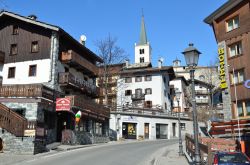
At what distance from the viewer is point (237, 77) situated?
28812 mm

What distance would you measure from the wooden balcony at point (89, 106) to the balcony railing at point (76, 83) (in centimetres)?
195

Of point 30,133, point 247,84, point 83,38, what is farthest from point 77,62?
point 247,84

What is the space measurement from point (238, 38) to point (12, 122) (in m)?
20.4

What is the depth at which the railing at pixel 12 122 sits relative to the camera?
Result: 26.5 m

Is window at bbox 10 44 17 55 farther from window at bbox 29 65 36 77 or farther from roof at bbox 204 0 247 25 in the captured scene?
roof at bbox 204 0 247 25

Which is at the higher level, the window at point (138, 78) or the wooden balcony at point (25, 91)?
the window at point (138, 78)

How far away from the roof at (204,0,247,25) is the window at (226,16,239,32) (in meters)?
0.99

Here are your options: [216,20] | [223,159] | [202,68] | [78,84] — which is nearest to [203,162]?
[223,159]

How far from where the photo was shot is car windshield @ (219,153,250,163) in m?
14.5

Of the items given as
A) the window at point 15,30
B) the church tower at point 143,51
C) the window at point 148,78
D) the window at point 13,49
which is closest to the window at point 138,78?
the window at point 148,78

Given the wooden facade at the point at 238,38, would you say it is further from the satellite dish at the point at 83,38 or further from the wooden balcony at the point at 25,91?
the satellite dish at the point at 83,38

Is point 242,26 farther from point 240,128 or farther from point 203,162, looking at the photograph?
point 203,162

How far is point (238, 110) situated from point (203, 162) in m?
11.9

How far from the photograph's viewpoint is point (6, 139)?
26.6m
